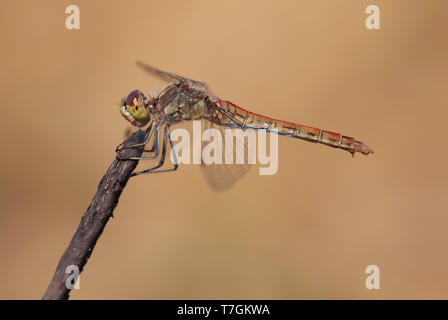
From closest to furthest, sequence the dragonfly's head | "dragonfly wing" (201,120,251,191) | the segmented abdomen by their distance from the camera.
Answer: the dragonfly's head
"dragonfly wing" (201,120,251,191)
the segmented abdomen

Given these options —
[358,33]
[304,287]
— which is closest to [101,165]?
[304,287]

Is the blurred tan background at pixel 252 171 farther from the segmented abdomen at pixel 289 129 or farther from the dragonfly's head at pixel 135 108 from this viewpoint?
the dragonfly's head at pixel 135 108

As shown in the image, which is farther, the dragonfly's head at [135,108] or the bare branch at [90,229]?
the dragonfly's head at [135,108]

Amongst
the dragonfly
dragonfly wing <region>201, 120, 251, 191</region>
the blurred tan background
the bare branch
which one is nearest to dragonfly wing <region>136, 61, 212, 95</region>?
the dragonfly

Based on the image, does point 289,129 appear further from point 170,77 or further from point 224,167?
point 170,77

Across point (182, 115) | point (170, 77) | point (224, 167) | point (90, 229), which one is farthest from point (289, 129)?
point (90, 229)

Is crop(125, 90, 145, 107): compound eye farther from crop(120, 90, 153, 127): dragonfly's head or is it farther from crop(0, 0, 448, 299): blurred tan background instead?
crop(0, 0, 448, 299): blurred tan background

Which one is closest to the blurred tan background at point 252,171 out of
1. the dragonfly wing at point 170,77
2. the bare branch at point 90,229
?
the dragonfly wing at point 170,77
